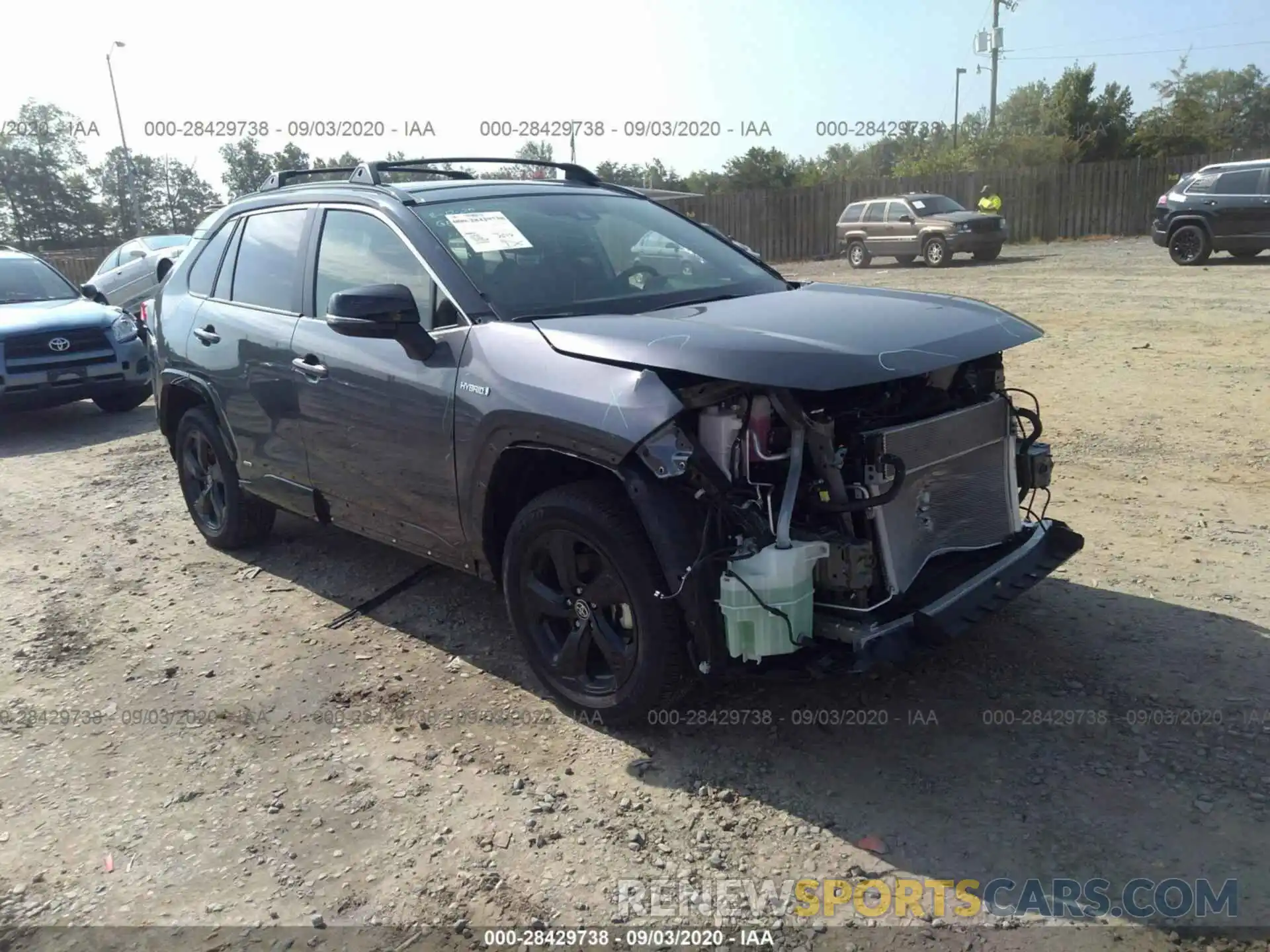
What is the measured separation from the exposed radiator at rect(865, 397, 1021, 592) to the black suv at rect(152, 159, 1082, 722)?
0.04ft

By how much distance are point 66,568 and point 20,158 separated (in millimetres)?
54886

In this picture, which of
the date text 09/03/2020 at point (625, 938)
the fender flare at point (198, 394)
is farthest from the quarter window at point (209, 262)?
the date text 09/03/2020 at point (625, 938)

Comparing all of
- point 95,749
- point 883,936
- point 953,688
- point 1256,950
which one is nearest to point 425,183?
point 95,749

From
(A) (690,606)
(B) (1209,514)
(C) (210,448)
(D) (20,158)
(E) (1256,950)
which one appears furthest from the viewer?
(D) (20,158)

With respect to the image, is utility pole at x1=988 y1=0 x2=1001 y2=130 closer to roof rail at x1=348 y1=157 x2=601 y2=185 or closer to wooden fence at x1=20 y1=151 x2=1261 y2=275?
wooden fence at x1=20 y1=151 x2=1261 y2=275

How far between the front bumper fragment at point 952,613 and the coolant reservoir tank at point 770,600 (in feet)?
0.53

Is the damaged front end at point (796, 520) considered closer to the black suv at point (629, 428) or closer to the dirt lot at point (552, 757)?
the black suv at point (629, 428)

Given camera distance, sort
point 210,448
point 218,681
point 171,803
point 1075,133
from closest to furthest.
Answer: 1. point 171,803
2. point 218,681
3. point 210,448
4. point 1075,133

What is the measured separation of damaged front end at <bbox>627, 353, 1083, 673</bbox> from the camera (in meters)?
3.22

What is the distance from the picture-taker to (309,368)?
4.63 meters

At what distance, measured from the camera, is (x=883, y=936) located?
270 cm

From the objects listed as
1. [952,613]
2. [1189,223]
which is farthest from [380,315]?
[1189,223]

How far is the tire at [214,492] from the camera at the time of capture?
19.0 ft

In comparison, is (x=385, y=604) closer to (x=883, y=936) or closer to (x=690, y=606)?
(x=690, y=606)
